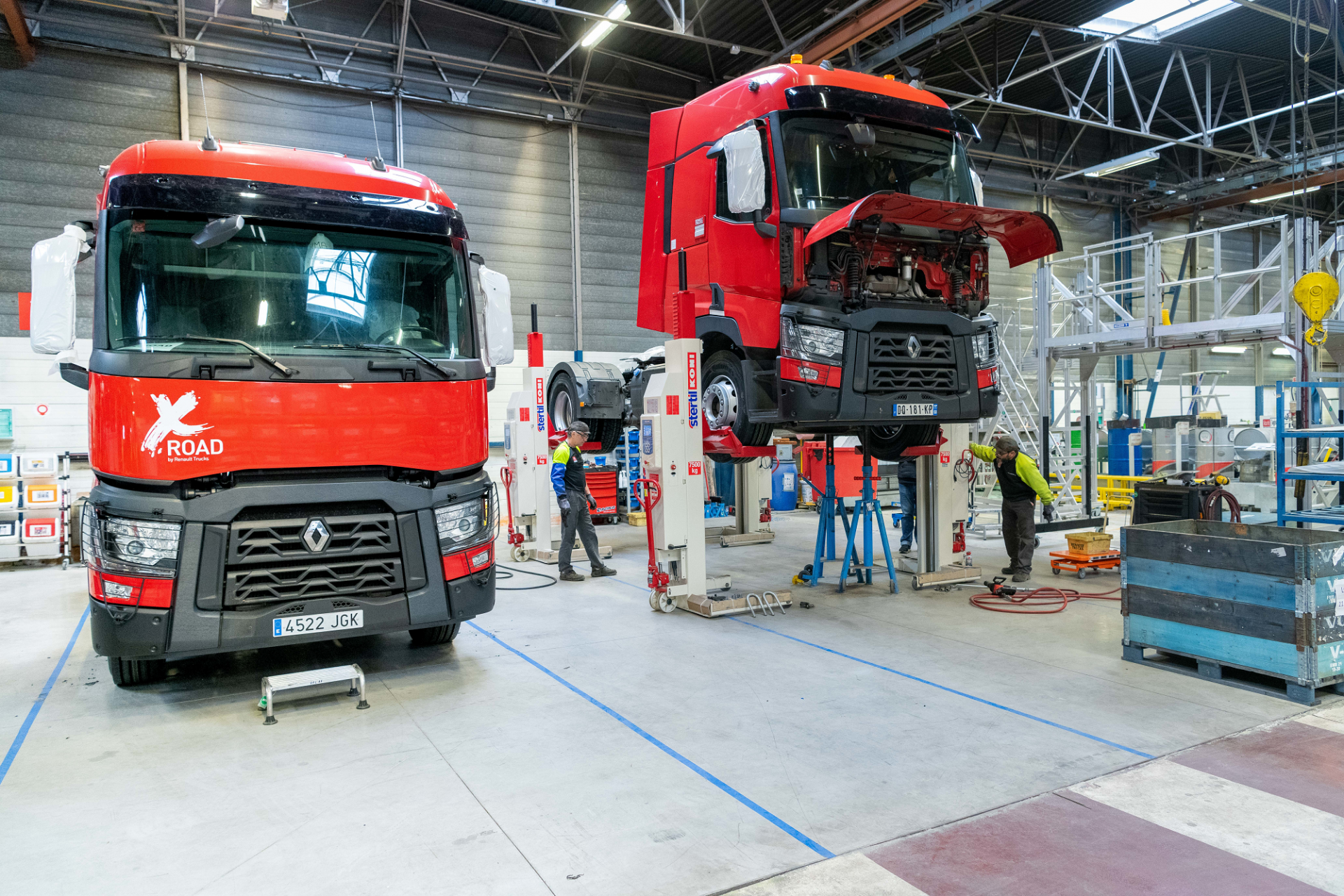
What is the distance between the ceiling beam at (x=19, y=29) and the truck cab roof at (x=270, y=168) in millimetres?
9406

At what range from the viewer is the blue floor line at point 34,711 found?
13.6ft

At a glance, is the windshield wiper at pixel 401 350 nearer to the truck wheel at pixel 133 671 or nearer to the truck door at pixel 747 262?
the truck wheel at pixel 133 671

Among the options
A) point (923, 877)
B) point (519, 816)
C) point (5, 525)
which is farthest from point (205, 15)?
point (923, 877)

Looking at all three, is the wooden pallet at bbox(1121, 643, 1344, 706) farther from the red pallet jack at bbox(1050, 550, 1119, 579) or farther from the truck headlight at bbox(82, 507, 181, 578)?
the truck headlight at bbox(82, 507, 181, 578)

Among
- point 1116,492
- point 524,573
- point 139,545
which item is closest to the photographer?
point 139,545

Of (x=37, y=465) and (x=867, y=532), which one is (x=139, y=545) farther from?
(x=37, y=465)

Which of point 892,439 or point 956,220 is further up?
point 956,220

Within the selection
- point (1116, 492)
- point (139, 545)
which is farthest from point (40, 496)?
point (1116, 492)

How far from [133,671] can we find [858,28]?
487 inches

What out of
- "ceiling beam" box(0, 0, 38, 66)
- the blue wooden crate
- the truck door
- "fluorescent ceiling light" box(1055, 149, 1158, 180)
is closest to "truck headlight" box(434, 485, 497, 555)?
the truck door

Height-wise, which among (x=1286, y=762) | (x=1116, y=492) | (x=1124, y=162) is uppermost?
(x=1124, y=162)

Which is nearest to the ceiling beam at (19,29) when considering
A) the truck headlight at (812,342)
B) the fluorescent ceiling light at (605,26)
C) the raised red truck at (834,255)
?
the fluorescent ceiling light at (605,26)

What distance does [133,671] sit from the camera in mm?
5195

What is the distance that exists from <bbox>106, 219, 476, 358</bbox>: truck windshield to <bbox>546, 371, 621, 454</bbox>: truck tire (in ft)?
23.8
